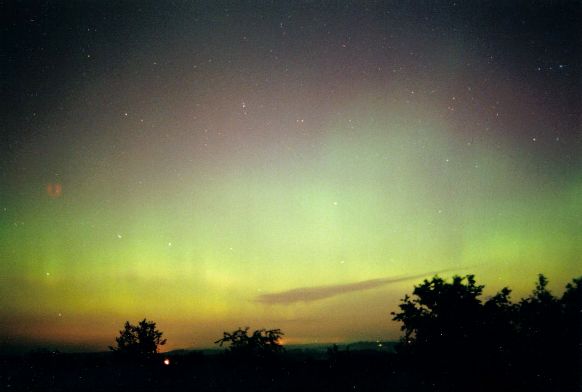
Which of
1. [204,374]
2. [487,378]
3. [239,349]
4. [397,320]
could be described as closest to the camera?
[487,378]

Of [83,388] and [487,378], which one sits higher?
[83,388]

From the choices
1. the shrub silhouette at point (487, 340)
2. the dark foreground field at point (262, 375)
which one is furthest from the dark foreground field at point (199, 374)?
the shrub silhouette at point (487, 340)

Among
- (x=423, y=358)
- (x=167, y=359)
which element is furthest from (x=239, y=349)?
(x=423, y=358)

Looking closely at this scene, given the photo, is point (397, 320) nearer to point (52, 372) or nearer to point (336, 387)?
point (336, 387)

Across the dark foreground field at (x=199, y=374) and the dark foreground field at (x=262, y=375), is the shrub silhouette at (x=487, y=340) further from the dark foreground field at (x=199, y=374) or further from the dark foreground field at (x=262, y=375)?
the dark foreground field at (x=199, y=374)

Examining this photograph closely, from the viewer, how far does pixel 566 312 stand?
1994 cm

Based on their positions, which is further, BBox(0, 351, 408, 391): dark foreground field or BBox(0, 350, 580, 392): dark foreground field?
BBox(0, 351, 408, 391): dark foreground field

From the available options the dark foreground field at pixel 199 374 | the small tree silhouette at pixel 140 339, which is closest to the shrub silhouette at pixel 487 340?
the dark foreground field at pixel 199 374

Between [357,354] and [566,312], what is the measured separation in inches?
396

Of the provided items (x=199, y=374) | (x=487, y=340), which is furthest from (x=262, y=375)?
(x=487, y=340)

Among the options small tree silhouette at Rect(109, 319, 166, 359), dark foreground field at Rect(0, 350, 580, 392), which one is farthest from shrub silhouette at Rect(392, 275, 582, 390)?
small tree silhouette at Rect(109, 319, 166, 359)

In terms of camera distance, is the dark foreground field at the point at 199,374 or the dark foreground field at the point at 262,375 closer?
the dark foreground field at the point at 262,375

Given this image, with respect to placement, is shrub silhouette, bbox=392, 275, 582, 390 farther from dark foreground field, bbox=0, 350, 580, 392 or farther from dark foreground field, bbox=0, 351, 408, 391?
dark foreground field, bbox=0, 351, 408, 391

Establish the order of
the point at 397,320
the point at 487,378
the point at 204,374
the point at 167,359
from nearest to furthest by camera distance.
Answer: the point at 487,378
the point at 397,320
the point at 204,374
the point at 167,359
